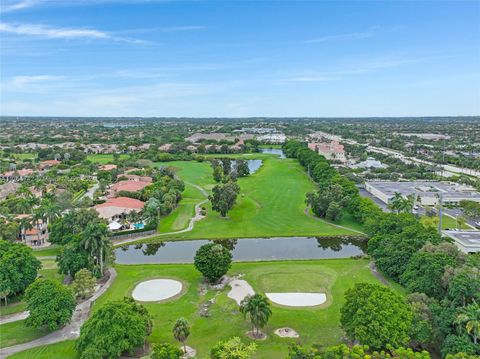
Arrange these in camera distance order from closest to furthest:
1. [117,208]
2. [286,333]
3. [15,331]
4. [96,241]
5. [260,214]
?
[286,333] → [15,331] → [96,241] → [117,208] → [260,214]

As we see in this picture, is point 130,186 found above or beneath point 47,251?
above

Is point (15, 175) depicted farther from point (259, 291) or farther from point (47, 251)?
point (259, 291)

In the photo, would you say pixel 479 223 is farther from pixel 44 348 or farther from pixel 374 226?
pixel 44 348

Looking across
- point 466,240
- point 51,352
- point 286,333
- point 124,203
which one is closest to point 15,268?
point 51,352

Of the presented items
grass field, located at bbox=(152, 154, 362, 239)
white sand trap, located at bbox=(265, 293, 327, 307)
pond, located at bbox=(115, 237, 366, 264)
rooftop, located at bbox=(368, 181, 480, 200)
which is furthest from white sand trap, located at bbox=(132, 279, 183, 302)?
rooftop, located at bbox=(368, 181, 480, 200)

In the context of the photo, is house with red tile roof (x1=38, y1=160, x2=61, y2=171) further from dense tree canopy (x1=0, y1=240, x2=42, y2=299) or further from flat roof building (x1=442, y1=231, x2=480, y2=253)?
flat roof building (x1=442, y1=231, x2=480, y2=253)

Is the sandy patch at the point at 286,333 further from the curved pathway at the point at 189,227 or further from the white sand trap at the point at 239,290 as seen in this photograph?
the curved pathway at the point at 189,227

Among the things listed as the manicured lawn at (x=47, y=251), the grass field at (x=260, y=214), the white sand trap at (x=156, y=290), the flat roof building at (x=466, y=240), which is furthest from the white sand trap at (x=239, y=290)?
the flat roof building at (x=466, y=240)
